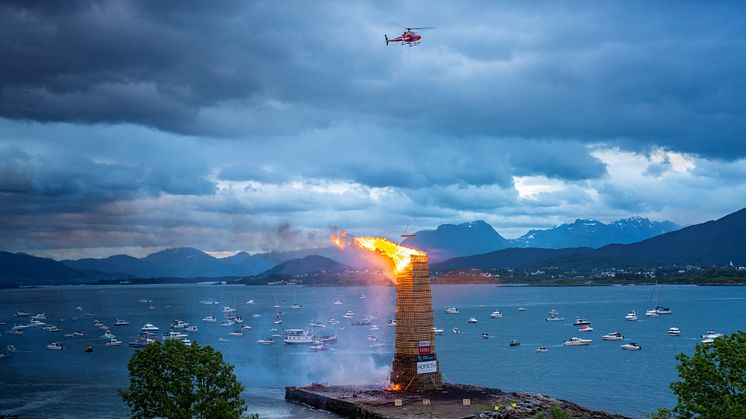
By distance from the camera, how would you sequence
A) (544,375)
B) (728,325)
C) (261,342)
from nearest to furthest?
(544,375) → (261,342) → (728,325)

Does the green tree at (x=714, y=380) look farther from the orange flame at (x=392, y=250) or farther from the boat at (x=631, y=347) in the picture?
the boat at (x=631, y=347)

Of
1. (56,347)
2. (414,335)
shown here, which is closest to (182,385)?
(414,335)

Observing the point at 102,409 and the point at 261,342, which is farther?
the point at 261,342

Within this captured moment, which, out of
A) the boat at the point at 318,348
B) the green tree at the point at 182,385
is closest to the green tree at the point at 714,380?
the green tree at the point at 182,385

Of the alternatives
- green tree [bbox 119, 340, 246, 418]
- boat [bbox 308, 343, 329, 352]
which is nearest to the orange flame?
green tree [bbox 119, 340, 246, 418]

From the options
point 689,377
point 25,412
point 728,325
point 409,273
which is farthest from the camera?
point 728,325

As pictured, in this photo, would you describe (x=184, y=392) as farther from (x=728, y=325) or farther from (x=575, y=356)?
(x=728, y=325)

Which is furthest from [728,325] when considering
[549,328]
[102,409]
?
[102,409]
